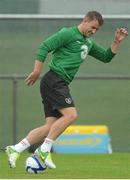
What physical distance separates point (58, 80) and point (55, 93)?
152 millimetres

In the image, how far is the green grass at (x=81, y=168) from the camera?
9.26 m

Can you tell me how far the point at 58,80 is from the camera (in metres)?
9.80

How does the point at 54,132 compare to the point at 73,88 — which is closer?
the point at 54,132

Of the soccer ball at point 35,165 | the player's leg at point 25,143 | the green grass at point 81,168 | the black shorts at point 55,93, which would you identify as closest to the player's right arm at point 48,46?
the black shorts at point 55,93

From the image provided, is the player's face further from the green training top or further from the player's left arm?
the player's left arm

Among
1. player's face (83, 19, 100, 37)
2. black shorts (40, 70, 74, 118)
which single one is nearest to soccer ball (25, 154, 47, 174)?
black shorts (40, 70, 74, 118)

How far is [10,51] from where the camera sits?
15.0m

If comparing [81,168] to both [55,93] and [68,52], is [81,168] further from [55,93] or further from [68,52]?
[68,52]

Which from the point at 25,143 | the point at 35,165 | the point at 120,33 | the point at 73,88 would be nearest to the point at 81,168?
the point at 25,143

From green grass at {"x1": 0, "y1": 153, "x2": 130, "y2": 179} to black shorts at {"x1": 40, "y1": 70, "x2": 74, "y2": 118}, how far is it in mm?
747

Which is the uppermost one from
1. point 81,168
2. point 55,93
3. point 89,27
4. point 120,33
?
point 89,27

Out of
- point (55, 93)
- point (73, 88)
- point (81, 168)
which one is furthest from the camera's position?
point (73, 88)

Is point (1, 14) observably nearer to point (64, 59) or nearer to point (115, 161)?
point (115, 161)

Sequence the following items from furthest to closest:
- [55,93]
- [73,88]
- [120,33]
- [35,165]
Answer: [73,88], [120,33], [55,93], [35,165]
